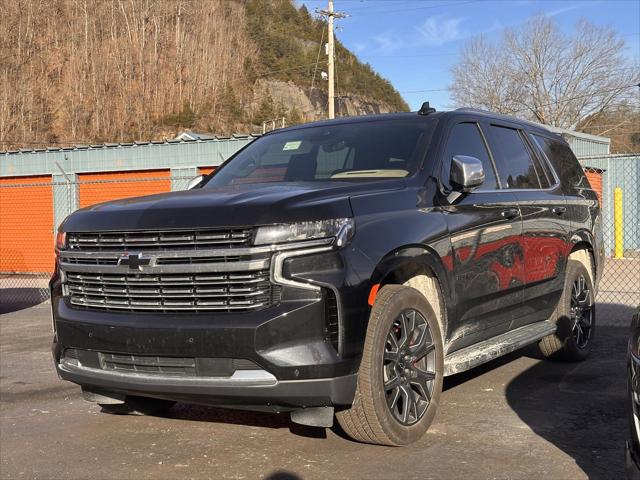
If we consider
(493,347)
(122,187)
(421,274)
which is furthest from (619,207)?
(421,274)

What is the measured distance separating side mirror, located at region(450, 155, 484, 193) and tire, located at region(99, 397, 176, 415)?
2340mm

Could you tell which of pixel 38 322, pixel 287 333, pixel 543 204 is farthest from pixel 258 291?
pixel 38 322

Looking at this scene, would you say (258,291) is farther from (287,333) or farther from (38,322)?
(38,322)

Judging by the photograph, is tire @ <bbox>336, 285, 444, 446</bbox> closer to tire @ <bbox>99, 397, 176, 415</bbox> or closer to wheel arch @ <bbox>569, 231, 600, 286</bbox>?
tire @ <bbox>99, 397, 176, 415</bbox>

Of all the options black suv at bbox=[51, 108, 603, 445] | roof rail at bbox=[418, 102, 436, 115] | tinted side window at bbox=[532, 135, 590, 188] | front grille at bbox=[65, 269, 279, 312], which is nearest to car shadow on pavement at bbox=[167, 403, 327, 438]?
black suv at bbox=[51, 108, 603, 445]

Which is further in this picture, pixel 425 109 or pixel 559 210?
pixel 559 210

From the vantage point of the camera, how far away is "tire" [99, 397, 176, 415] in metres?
5.02

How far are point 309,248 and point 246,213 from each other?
369 mm

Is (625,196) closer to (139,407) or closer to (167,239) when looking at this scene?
(139,407)

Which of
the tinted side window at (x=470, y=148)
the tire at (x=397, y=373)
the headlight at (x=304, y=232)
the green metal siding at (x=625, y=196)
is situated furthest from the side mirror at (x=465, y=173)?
the green metal siding at (x=625, y=196)

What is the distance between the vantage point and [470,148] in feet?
17.9

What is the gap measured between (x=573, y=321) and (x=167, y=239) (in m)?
4.10

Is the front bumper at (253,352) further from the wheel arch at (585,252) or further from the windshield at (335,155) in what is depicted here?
the wheel arch at (585,252)

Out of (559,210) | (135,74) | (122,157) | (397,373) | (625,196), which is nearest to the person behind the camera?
(397,373)
